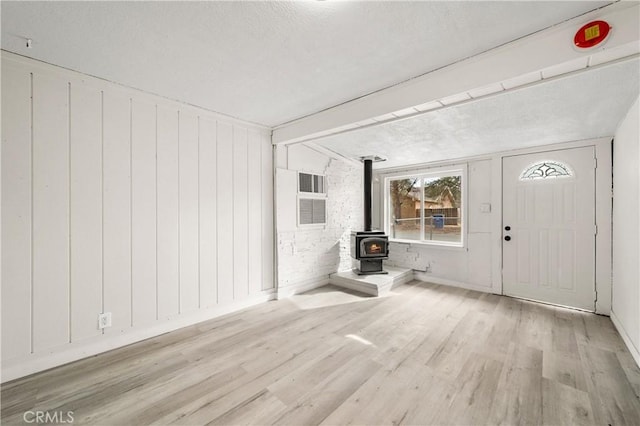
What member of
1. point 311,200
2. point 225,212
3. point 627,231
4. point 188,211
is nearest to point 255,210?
point 225,212

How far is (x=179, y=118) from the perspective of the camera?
9.69 feet

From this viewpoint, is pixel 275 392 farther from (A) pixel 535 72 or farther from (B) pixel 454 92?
(A) pixel 535 72

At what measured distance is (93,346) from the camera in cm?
239

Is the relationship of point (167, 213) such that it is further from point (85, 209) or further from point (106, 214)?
point (85, 209)

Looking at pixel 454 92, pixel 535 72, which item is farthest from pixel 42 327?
pixel 535 72

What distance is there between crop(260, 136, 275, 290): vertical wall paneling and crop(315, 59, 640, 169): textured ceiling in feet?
3.39

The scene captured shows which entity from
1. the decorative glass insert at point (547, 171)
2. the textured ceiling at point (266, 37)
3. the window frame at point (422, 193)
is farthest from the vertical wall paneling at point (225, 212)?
the decorative glass insert at point (547, 171)

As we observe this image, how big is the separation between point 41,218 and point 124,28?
65.0 inches

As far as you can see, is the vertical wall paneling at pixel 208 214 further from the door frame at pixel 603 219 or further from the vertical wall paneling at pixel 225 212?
the door frame at pixel 603 219

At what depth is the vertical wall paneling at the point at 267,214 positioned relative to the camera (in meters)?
3.83

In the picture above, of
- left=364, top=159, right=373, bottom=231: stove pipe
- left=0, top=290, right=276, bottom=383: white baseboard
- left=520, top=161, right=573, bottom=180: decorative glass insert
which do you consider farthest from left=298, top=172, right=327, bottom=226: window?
left=520, top=161, right=573, bottom=180: decorative glass insert

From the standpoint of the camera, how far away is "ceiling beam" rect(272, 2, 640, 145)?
Answer: 1525 mm

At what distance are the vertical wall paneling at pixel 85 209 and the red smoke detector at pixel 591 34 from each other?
12.2ft

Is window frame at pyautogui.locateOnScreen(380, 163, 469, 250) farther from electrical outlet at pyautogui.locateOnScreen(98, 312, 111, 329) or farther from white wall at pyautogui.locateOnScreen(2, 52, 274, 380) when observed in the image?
electrical outlet at pyautogui.locateOnScreen(98, 312, 111, 329)
